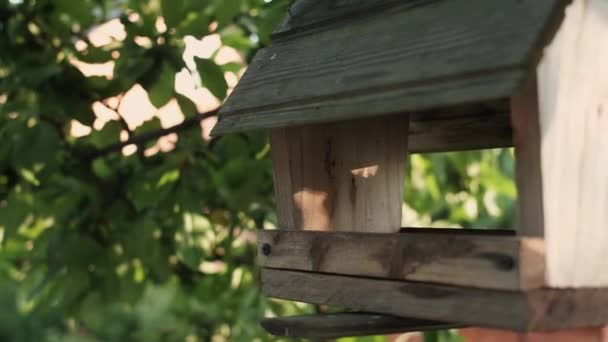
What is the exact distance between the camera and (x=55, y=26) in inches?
82.7

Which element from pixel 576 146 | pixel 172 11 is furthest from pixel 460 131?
pixel 172 11

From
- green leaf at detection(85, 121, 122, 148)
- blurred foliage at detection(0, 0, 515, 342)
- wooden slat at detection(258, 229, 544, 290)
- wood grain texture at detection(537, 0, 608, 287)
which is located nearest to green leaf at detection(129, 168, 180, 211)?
blurred foliage at detection(0, 0, 515, 342)

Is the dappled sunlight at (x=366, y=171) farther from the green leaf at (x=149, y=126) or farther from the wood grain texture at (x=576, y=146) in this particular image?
the green leaf at (x=149, y=126)

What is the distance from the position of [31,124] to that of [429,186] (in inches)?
45.5

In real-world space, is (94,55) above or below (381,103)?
above

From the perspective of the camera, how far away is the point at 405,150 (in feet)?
4.37

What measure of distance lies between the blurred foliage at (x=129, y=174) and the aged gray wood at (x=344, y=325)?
70cm

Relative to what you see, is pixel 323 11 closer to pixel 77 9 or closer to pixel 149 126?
pixel 77 9

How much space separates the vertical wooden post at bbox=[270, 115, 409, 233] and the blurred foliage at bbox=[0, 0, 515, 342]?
475 millimetres

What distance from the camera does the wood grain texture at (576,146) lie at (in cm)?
104

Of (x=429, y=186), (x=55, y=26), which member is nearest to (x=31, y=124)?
(x=55, y=26)

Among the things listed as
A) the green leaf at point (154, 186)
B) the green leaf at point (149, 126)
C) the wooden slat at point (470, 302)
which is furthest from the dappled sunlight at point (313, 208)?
the green leaf at point (149, 126)

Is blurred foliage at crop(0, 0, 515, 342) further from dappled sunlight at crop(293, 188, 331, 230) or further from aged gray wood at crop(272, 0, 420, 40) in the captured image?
dappled sunlight at crop(293, 188, 331, 230)

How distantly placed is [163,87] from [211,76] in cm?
13
